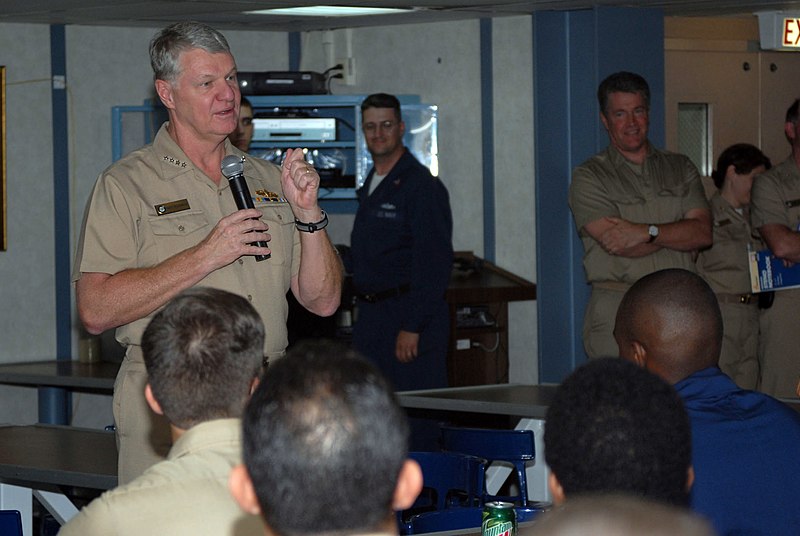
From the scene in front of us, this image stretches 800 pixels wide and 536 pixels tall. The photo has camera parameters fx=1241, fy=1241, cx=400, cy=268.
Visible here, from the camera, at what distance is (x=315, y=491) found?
→ 1368 millimetres

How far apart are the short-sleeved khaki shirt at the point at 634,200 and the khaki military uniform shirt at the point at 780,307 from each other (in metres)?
0.41

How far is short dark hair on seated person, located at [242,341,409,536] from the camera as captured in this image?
1365 mm

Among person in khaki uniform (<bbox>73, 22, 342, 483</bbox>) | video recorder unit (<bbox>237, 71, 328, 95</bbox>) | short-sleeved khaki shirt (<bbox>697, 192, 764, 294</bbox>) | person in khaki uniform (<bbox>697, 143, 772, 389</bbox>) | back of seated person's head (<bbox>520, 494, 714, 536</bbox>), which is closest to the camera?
back of seated person's head (<bbox>520, 494, 714, 536</bbox>)

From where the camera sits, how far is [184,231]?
3.10m

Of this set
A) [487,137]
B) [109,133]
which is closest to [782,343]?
[487,137]

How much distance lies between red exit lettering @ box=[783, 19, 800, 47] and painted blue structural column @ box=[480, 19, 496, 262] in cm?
169

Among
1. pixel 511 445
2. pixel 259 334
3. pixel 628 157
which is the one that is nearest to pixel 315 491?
pixel 259 334

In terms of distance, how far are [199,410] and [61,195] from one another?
5672 mm

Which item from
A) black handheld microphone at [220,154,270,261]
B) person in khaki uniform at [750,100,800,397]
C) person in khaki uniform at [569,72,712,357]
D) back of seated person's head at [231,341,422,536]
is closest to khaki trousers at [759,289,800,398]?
person in khaki uniform at [750,100,800,397]

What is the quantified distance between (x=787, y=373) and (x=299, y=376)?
479 centimetres

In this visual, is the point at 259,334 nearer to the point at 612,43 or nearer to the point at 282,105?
the point at 612,43

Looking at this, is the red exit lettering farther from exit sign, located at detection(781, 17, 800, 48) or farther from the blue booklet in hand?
the blue booklet in hand

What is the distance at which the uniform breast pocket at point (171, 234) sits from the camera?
3080 millimetres

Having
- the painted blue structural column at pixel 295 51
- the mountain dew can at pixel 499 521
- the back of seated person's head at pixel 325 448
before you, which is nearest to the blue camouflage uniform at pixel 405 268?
the painted blue structural column at pixel 295 51
